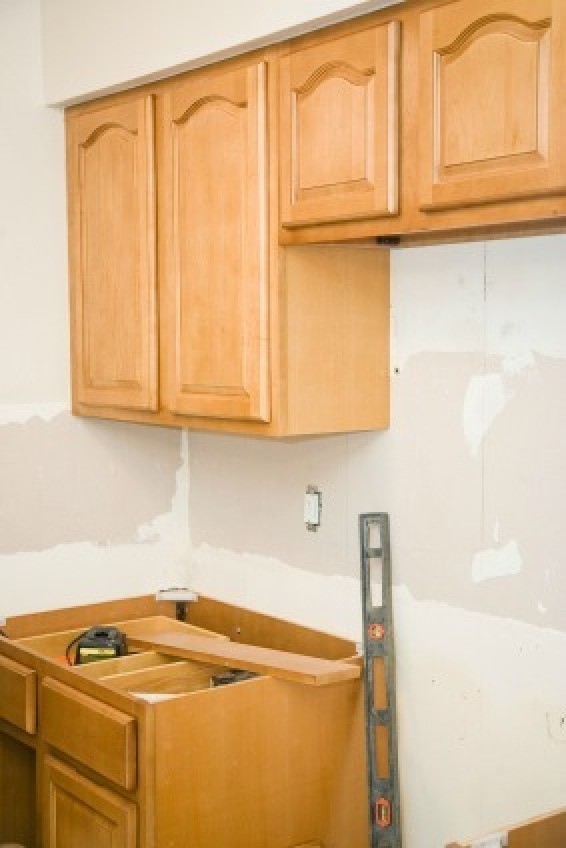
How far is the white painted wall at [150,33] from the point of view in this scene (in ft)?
7.95

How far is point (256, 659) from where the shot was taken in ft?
9.19

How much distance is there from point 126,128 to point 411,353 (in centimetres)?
95

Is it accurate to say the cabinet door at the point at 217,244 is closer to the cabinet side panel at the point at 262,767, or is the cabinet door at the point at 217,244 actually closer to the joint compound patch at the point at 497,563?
the joint compound patch at the point at 497,563

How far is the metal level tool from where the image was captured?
2744 mm

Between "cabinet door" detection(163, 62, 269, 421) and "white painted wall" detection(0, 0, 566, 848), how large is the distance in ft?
0.46

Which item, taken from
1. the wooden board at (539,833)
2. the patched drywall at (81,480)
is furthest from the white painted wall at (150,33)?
the wooden board at (539,833)

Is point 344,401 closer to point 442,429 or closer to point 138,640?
point 442,429

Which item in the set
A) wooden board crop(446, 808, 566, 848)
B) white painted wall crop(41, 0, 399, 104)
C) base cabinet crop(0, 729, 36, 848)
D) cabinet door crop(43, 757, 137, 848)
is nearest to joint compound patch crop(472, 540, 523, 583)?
wooden board crop(446, 808, 566, 848)

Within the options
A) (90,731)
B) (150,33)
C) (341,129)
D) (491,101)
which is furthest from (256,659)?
(150,33)

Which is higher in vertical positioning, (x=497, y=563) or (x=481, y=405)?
(x=481, y=405)

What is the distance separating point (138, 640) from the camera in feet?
10.2

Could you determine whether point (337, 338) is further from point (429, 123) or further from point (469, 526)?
point (429, 123)

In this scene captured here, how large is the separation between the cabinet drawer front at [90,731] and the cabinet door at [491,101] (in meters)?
1.32

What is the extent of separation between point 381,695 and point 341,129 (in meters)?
1.31
